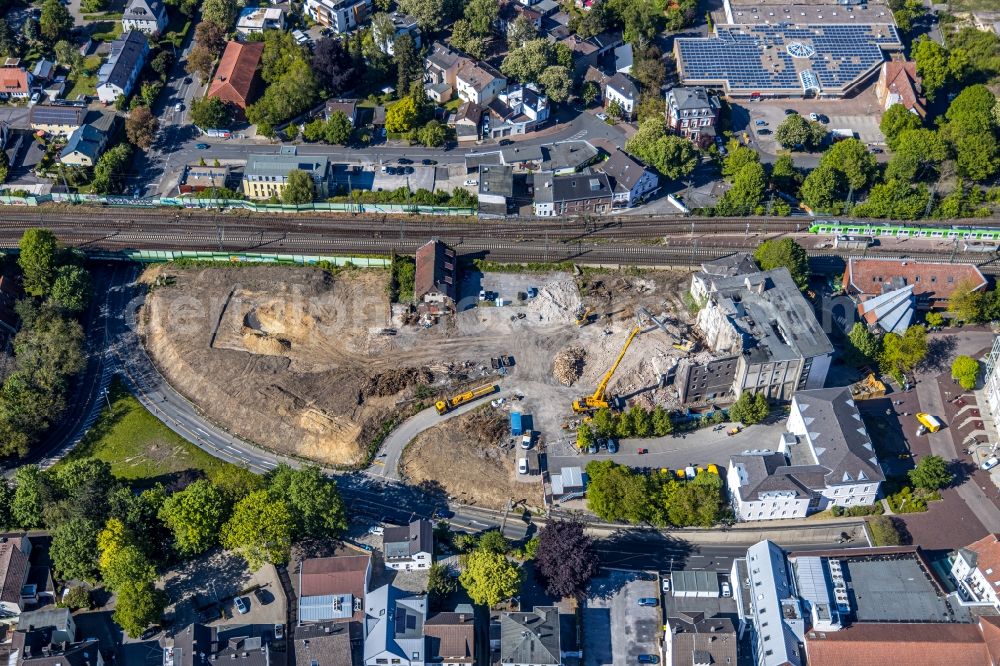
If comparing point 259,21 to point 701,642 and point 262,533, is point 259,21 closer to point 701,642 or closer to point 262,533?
point 262,533

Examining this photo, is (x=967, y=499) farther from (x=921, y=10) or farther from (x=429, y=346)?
(x=921, y=10)

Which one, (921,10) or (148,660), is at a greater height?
(921,10)

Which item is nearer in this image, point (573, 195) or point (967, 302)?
point (967, 302)

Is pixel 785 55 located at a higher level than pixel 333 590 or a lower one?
higher

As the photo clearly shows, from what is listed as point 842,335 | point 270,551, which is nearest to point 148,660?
point 270,551

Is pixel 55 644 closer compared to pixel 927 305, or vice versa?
pixel 55 644

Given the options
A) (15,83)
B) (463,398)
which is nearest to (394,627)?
(463,398)

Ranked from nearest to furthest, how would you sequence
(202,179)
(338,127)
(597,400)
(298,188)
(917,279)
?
(597,400)
(917,279)
(298,188)
(202,179)
(338,127)
